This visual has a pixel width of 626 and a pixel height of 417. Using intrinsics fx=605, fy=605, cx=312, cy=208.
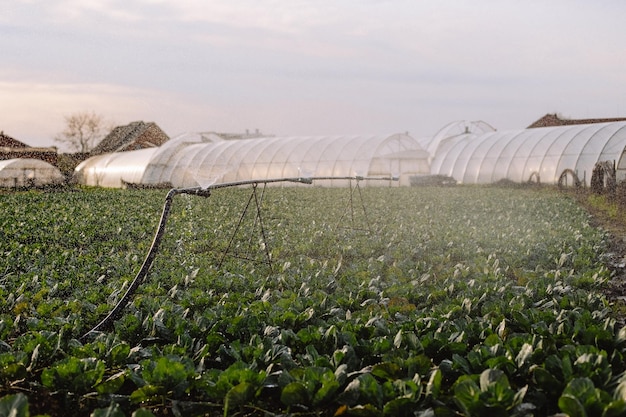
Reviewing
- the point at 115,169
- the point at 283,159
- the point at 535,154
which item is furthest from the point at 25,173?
the point at 535,154

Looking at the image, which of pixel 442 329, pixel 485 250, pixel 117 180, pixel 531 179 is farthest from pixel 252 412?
pixel 117 180

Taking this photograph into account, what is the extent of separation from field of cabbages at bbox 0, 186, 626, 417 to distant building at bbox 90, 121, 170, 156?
42075mm

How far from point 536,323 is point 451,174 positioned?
88.5ft

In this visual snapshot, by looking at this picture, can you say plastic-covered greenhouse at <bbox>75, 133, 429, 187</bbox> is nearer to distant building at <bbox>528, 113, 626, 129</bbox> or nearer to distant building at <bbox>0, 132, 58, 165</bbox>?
distant building at <bbox>0, 132, 58, 165</bbox>

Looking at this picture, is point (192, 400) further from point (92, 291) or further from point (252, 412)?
point (92, 291)

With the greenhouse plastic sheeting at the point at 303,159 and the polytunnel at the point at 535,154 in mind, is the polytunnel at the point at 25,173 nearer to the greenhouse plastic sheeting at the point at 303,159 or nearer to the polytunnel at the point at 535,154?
the greenhouse plastic sheeting at the point at 303,159

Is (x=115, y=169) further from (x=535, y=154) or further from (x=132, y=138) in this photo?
(x=535, y=154)

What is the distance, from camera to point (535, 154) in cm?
2652

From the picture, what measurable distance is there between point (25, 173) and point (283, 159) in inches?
610

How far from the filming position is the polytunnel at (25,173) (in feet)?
111

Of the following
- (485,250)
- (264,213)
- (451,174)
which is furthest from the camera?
(451,174)

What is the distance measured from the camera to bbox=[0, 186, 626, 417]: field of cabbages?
8.70ft

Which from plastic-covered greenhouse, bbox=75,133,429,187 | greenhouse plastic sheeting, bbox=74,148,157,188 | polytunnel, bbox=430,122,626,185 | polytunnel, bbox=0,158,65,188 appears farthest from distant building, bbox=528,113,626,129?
polytunnel, bbox=0,158,65,188

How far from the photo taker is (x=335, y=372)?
9.30 ft
